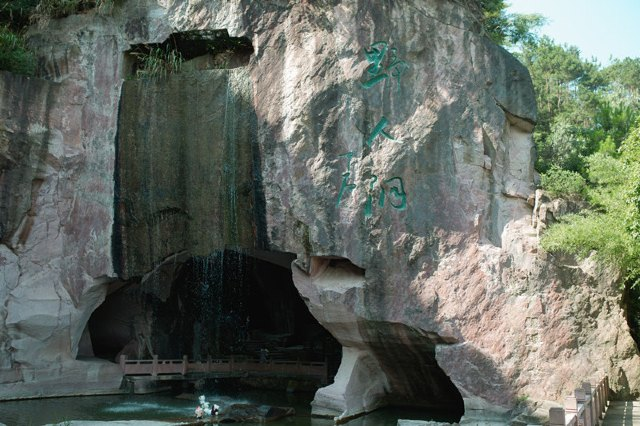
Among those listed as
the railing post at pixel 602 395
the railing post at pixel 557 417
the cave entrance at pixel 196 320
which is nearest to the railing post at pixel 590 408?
the railing post at pixel 557 417

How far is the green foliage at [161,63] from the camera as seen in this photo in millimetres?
15234

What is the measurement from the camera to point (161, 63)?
602 inches

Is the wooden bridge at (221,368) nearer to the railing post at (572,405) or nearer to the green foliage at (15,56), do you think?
the green foliage at (15,56)

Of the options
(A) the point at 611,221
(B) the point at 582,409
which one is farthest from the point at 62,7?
(B) the point at 582,409

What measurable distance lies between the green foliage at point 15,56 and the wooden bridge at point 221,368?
6.60m

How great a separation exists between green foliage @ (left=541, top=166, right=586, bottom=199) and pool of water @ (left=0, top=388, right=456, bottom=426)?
4.61 metres

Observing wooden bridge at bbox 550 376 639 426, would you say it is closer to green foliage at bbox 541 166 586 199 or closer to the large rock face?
the large rock face

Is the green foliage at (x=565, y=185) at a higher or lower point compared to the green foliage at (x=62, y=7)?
lower

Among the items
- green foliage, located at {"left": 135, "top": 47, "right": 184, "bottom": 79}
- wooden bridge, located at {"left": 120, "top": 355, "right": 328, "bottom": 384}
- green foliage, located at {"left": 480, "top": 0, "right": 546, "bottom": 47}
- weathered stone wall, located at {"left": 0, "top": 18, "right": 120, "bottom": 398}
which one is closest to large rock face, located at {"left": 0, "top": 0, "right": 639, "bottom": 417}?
weathered stone wall, located at {"left": 0, "top": 18, "right": 120, "bottom": 398}

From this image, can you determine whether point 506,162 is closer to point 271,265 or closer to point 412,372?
point 412,372

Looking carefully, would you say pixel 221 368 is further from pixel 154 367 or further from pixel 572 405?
pixel 572 405

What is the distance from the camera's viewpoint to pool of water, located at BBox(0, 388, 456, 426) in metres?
12.9

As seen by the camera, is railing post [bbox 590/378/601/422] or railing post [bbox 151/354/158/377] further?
railing post [bbox 151/354/158/377]

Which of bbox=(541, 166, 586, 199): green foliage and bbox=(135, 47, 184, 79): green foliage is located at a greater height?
bbox=(135, 47, 184, 79): green foliage
